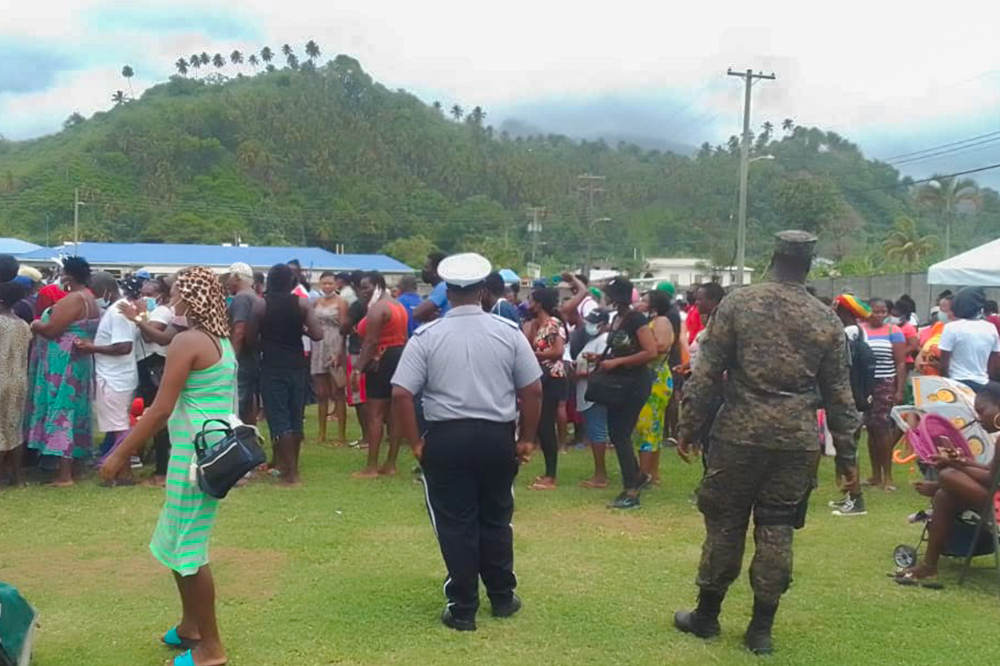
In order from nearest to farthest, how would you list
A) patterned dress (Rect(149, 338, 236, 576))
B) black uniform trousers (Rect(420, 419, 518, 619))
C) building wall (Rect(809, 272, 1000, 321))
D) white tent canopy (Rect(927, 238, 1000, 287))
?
1. patterned dress (Rect(149, 338, 236, 576))
2. black uniform trousers (Rect(420, 419, 518, 619))
3. white tent canopy (Rect(927, 238, 1000, 287))
4. building wall (Rect(809, 272, 1000, 321))

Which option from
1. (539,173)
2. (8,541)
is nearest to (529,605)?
(8,541)

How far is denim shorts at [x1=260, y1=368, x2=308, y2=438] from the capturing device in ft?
26.5

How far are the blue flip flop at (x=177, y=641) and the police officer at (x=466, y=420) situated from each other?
4.19 ft

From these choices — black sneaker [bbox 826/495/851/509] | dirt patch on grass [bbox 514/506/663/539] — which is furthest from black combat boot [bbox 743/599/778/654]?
black sneaker [bbox 826/495/851/509]

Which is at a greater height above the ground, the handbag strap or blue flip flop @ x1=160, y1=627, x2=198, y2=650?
the handbag strap

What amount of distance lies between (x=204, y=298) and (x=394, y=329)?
13.9 ft

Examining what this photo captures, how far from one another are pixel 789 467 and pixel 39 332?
6234mm

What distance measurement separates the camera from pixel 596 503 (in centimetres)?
774

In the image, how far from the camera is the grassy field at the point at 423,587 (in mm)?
4559

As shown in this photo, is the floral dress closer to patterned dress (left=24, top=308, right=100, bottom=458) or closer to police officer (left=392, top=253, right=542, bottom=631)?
police officer (left=392, top=253, right=542, bottom=631)

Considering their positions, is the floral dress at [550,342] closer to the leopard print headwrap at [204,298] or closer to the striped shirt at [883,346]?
the striped shirt at [883,346]

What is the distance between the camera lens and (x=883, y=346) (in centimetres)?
815

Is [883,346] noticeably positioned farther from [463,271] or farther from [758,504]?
[463,271]

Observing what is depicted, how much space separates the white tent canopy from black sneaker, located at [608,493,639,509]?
5906mm
